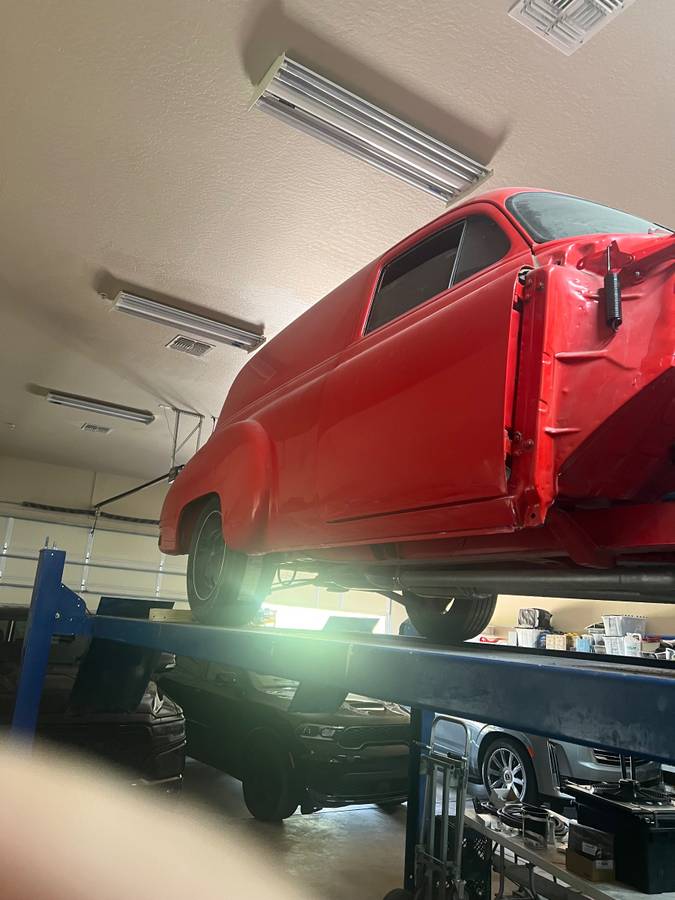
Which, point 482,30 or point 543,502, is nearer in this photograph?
point 543,502

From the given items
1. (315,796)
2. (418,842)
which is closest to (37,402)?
(315,796)

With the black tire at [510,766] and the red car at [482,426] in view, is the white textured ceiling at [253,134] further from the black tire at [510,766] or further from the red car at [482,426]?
the black tire at [510,766]

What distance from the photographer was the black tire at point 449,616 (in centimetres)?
336

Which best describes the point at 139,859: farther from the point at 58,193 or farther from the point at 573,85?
the point at 58,193

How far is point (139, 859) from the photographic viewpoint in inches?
37.6

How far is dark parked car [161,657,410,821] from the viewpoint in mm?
4801

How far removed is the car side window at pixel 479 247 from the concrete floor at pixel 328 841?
3.76 meters

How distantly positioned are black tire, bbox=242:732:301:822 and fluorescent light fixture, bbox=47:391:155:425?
4855 mm

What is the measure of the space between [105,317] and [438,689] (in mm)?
5432

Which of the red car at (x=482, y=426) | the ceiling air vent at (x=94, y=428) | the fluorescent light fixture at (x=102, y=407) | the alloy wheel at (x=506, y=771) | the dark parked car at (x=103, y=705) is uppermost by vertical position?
the ceiling air vent at (x=94, y=428)

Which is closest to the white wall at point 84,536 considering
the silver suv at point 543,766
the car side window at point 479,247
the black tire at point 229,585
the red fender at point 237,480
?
the silver suv at point 543,766

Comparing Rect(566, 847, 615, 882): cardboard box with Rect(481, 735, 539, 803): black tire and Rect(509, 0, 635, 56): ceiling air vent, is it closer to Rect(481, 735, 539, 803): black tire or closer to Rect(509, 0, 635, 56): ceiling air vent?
Rect(481, 735, 539, 803): black tire

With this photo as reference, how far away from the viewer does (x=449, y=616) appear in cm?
342

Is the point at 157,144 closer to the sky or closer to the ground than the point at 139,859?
closer to the sky
